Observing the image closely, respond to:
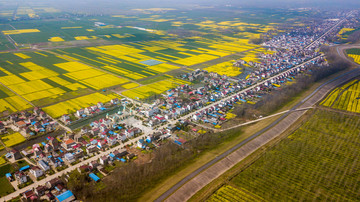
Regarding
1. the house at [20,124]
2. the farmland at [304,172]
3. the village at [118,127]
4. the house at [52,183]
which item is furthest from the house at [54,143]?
the farmland at [304,172]

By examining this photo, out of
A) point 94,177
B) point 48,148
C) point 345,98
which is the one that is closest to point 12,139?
point 48,148

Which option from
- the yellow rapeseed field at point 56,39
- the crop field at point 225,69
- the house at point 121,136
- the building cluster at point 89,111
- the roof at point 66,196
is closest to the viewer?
the roof at point 66,196

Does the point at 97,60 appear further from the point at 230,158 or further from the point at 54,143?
the point at 230,158

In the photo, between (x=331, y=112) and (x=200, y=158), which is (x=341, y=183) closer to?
(x=200, y=158)

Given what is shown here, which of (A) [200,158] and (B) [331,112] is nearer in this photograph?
(A) [200,158]

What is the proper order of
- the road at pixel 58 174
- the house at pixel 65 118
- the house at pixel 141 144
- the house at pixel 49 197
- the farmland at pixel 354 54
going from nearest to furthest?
the house at pixel 49 197, the road at pixel 58 174, the house at pixel 141 144, the house at pixel 65 118, the farmland at pixel 354 54

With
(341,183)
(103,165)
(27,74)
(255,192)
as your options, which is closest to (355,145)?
(341,183)

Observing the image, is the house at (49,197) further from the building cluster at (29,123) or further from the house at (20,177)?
the building cluster at (29,123)
